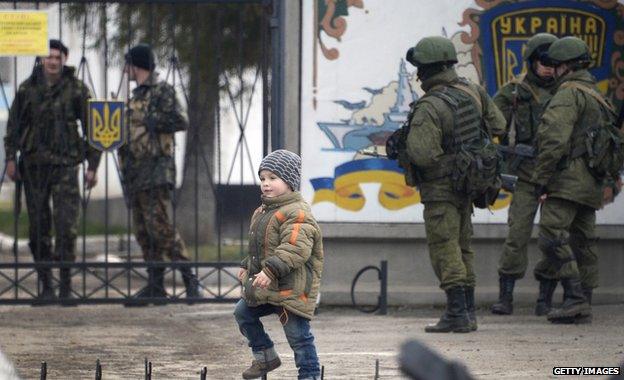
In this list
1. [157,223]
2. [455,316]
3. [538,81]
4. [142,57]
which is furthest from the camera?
[157,223]

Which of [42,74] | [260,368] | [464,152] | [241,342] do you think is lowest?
[241,342]

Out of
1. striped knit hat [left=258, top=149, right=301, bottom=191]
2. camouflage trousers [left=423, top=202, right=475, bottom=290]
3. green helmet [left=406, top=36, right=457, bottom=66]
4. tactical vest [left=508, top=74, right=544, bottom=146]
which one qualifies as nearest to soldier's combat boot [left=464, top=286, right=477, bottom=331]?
camouflage trousers [left=423, top=202, right=475, bottom=290]

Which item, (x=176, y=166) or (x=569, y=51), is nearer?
(x=569, y=51)

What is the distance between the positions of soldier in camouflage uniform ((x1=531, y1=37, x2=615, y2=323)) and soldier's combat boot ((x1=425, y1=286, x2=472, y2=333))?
76cm

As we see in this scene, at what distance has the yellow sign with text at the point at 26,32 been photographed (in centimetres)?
1056

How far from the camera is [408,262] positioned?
1098cm

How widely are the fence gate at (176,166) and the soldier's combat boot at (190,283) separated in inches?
2.2

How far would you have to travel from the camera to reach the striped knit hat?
726 cm

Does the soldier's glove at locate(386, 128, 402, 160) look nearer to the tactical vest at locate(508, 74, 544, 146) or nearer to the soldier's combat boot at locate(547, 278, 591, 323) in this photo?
the tactical vest at locate(508, 74, 544, 146)

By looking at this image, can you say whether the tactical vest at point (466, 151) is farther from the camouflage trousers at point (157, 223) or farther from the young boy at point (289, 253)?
the camouflage trousers at point (157, 223)

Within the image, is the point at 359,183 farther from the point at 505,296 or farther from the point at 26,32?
the point at 26,32

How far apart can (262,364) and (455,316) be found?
2291 millimetres

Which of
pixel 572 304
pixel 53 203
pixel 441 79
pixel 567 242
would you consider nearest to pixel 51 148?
pixel 53 203

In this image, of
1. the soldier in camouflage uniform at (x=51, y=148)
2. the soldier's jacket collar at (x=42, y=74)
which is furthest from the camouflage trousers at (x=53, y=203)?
the soldier's jacket collar at (x=42, y=74)
